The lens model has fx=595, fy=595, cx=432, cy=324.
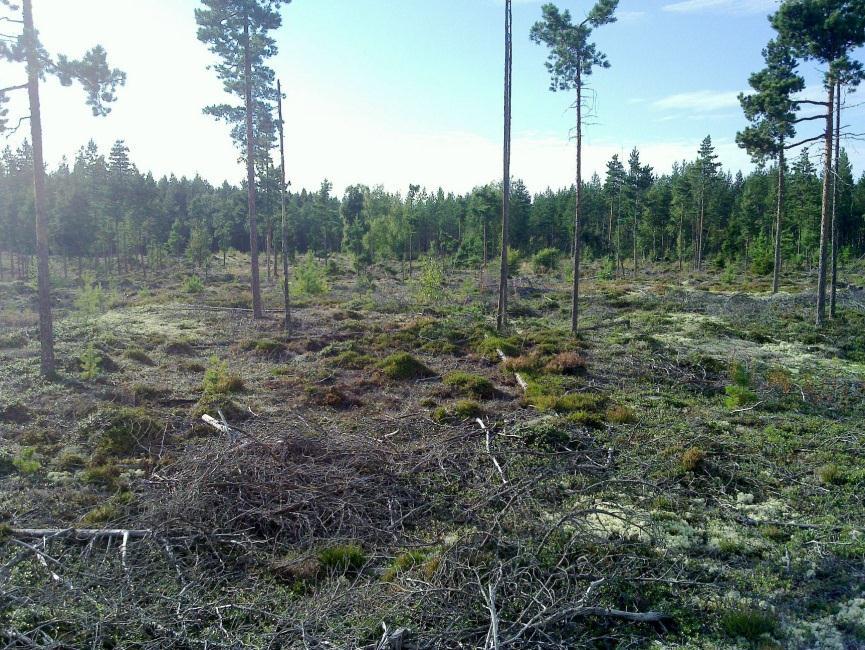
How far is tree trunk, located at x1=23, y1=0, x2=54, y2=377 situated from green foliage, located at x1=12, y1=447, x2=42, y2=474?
640 cm

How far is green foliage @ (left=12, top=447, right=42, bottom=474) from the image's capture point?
355 inches

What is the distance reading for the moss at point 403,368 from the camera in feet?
52.7

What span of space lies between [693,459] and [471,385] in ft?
20.7

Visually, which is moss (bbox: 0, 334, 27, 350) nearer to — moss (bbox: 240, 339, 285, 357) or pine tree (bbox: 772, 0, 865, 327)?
moss (bbox: 240, 339, 285, 357)

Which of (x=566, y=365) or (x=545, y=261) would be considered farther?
(x=545, y=261)

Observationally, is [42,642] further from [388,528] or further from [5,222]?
[5,222]

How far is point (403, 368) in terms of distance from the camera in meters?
16.4

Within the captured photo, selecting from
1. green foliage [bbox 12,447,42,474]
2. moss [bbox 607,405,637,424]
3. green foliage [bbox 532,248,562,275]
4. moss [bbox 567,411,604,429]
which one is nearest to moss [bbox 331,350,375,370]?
moss [bbox 567,411,604,429]

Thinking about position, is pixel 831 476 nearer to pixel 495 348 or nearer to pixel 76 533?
pixel 76 533

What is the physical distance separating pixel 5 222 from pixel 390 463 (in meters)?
56.6

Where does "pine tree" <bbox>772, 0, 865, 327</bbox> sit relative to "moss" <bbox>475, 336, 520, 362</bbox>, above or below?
above

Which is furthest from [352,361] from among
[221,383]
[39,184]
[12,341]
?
[12,341]

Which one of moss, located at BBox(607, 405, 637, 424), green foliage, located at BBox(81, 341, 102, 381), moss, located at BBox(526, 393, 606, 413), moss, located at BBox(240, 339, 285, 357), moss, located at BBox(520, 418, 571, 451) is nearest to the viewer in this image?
moss, located at BBox(520, 418, 571, 451)

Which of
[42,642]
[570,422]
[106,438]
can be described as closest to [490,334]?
[570,422]
